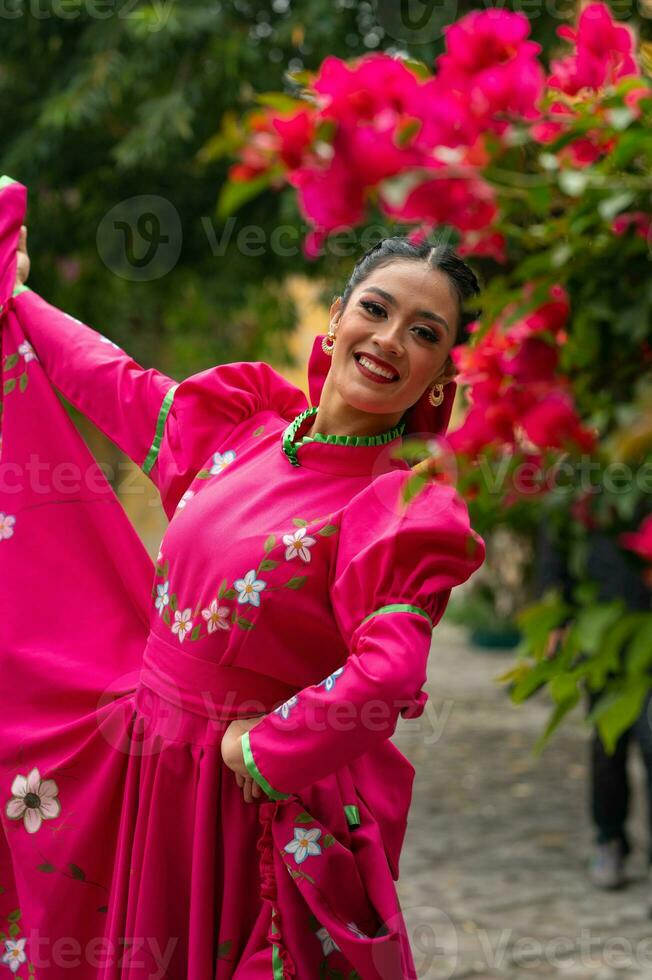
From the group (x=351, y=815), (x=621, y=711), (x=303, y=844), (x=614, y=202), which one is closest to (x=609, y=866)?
(x=351, y=815)

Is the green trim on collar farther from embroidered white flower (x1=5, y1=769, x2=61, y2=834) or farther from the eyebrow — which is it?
embroidered white flower (x1=5, y1=769, x2=61, y2=834)

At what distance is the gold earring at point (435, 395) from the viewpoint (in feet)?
6.96

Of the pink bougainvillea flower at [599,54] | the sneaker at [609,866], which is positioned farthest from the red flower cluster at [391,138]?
the sneaker at [609,866]

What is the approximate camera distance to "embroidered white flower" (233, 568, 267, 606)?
6.55 feet

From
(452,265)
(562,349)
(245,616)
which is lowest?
(245,616)

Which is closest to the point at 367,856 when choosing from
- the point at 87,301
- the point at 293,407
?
the point at 293,407

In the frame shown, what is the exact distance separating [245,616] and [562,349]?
0.96 m

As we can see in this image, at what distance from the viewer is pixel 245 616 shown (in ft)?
6.56

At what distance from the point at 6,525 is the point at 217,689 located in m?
0.67

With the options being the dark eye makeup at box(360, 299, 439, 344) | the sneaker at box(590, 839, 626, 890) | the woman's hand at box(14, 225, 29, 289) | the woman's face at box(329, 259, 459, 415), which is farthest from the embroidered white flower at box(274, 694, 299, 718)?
the sneaker at box(590, 839, 626, 890)

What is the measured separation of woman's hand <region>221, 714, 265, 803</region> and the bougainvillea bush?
2.59 ft

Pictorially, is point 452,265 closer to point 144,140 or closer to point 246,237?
point 144,140

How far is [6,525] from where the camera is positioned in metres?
2.49

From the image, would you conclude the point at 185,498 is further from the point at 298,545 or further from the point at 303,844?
the point at 303,844
